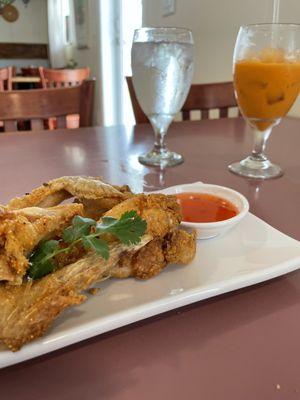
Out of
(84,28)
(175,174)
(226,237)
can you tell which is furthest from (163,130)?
(84,28)

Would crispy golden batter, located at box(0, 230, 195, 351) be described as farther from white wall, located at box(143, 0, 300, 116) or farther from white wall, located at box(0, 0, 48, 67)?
white wall, located at box(0, 0, 48, 67)

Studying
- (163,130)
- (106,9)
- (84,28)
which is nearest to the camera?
(163,130)

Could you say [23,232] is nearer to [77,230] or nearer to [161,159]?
[77,230]

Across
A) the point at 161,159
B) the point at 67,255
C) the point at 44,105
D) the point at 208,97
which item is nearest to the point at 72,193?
the point at 67,255

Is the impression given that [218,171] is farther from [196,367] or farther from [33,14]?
[33,14]

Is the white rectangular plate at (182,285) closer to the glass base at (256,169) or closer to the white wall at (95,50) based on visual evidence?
the glass base at (256,169)

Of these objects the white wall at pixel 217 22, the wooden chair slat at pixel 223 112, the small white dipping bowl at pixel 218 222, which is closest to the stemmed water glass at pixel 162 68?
the small white dipping bowl at pixel 218 222
